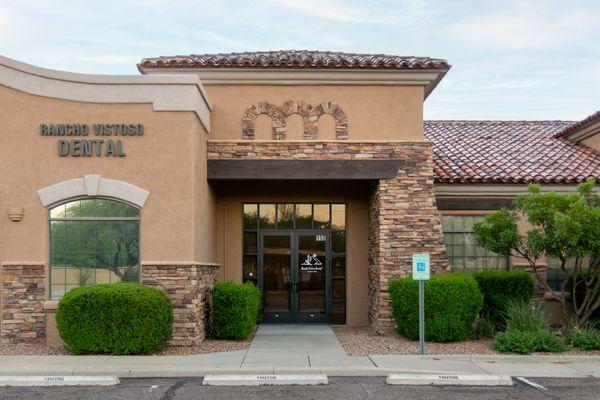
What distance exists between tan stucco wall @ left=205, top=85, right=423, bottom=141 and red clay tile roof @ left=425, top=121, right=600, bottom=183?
193 cm

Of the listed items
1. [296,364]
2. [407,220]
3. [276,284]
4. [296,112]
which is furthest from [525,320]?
[296,112]

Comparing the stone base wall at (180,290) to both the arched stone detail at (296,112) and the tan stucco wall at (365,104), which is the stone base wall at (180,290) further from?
the tan stucco wall at (365,104)

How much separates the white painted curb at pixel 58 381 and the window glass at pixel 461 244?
9.69m

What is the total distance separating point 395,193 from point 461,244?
9.27ft

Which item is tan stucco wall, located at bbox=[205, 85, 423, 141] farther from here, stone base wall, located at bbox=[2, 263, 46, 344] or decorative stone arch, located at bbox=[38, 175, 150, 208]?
stone base wall, located at bbox=[2, 263, 46, 344]

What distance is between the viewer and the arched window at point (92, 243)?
1390 centimetres

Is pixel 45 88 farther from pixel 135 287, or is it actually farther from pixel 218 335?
pixel 218 335

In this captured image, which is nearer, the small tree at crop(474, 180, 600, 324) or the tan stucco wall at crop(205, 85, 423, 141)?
the small tree at crop(474, 180, 600, 324)

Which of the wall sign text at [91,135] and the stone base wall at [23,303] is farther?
the wall sign text at [91,135]

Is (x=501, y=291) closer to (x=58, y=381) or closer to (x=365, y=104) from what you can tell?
(x=365, y=104)

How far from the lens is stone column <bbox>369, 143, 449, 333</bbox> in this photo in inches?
626

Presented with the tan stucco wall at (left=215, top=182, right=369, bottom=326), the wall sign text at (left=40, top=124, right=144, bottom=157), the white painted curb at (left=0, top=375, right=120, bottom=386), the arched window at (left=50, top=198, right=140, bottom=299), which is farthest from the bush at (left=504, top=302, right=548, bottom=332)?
the wall sign text at (left=40, top=124, right=144, bottom=157)

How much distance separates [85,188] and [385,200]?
6.51 m

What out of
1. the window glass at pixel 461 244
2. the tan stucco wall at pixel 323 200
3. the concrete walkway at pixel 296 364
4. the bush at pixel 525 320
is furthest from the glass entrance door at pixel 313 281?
the bush at pixel 525 320
